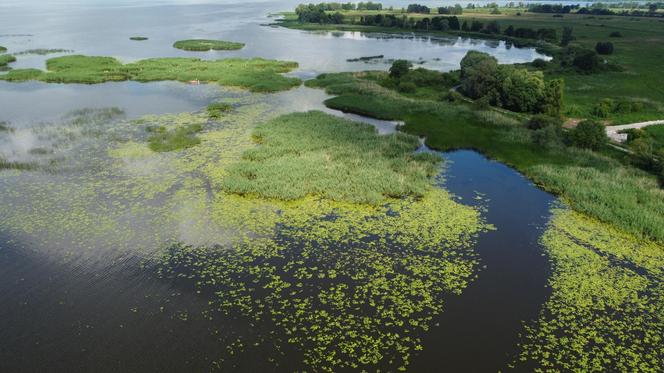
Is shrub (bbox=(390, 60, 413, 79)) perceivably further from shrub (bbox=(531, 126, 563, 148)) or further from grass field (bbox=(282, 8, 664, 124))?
shrub (bbox=(531, 126, 563, 148))

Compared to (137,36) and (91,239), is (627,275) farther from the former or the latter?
(137,36)

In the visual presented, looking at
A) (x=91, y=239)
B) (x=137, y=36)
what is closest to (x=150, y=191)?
(x=91, y=239)

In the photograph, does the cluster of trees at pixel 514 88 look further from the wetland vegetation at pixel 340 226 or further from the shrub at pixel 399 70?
the shrub at pixel 399 70

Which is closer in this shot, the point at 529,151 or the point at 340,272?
the point at 340,272

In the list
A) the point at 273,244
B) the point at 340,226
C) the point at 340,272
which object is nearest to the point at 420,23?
the point at 340,226

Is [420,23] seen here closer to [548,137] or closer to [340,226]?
[548,137]

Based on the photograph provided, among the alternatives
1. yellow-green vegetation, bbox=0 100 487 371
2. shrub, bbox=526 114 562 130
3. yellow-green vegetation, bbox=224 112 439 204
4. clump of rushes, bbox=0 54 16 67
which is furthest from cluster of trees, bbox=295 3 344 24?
yellow-green vegetation, bbox=0 100 487 371
